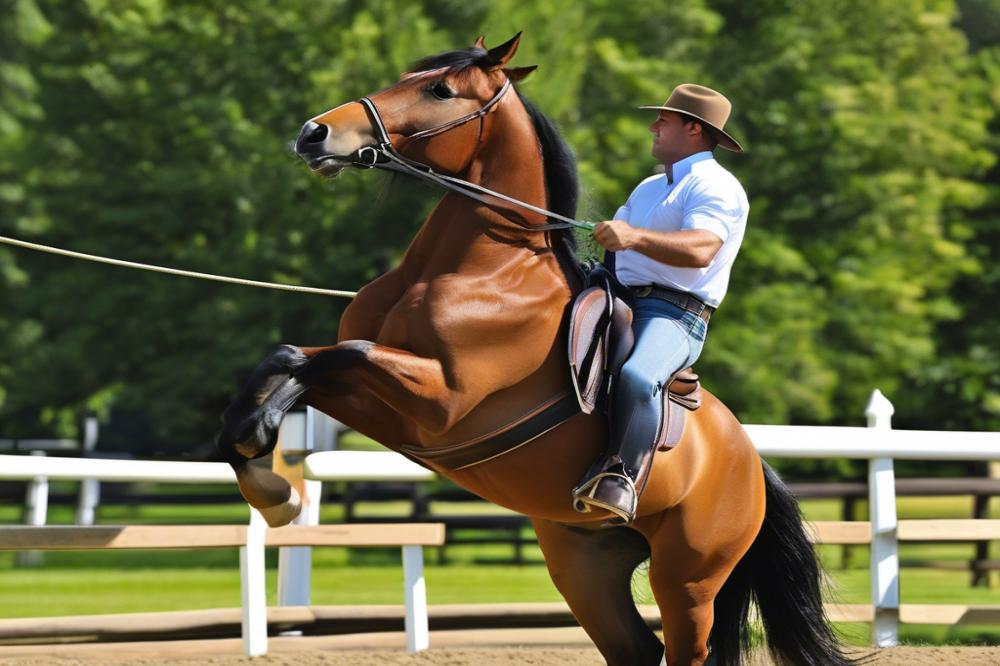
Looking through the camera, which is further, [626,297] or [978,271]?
[978,271]

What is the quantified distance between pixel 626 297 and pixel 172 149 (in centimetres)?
1622

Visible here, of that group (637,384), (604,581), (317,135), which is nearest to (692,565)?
(604,581)

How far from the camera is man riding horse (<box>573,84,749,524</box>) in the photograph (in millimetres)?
5027

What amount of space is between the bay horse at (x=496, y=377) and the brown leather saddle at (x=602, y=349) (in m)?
0.08

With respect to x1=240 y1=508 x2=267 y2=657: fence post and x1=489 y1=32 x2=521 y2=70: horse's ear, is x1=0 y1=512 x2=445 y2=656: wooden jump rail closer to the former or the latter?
x1=240 y1=508 x2=267 y2=657: fence post

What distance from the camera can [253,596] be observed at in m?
6.81

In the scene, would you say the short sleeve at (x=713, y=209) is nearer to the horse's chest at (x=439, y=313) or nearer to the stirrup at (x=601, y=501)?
the horse's chest at (x=439, y=313)

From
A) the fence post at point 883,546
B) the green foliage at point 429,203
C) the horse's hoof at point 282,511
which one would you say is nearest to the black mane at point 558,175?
the horse's hoof at point 282,511

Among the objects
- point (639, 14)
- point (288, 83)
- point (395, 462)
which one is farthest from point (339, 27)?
point (395, 462)

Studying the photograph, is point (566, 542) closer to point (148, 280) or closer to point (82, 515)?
point (82, 515)

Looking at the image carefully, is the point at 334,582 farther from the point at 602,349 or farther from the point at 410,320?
the point at 410,320

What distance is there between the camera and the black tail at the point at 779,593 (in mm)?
5988

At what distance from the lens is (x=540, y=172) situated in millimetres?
5270

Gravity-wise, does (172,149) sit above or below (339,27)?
below
